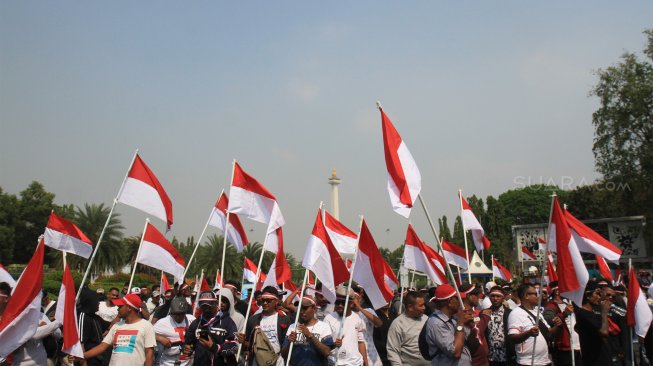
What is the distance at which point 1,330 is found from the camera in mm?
5949

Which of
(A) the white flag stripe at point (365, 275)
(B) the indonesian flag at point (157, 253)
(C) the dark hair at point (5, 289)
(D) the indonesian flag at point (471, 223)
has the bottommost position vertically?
(C) the dark hair at point (5, 289)

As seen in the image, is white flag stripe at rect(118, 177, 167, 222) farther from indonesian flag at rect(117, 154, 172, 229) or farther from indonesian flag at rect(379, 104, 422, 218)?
indonesian flag at rect(379, 104, 422, 218)

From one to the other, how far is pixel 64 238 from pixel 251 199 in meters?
3.30

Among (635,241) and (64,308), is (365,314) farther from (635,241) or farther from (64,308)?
(635,241)

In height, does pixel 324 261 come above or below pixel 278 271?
above

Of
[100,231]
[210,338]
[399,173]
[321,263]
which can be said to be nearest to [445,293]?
[399,173]

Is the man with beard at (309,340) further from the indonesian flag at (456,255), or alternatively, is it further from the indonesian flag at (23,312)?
the indonesian flag at (456,255)

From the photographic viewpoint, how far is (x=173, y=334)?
24.1 ft

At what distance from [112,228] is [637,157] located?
130ft

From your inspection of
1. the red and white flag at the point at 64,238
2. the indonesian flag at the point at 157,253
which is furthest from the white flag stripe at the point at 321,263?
the red and white flag at the point at 64,238

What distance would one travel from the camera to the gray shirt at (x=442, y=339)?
573cm

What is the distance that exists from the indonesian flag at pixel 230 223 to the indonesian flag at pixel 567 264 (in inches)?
269

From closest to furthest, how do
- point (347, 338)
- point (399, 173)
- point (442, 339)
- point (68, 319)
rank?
1. point (442, 339)
2. point (68, 319)
3. point (399, 173)
4. point (347, 338)

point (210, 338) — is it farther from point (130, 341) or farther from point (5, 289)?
point (5, 289)
